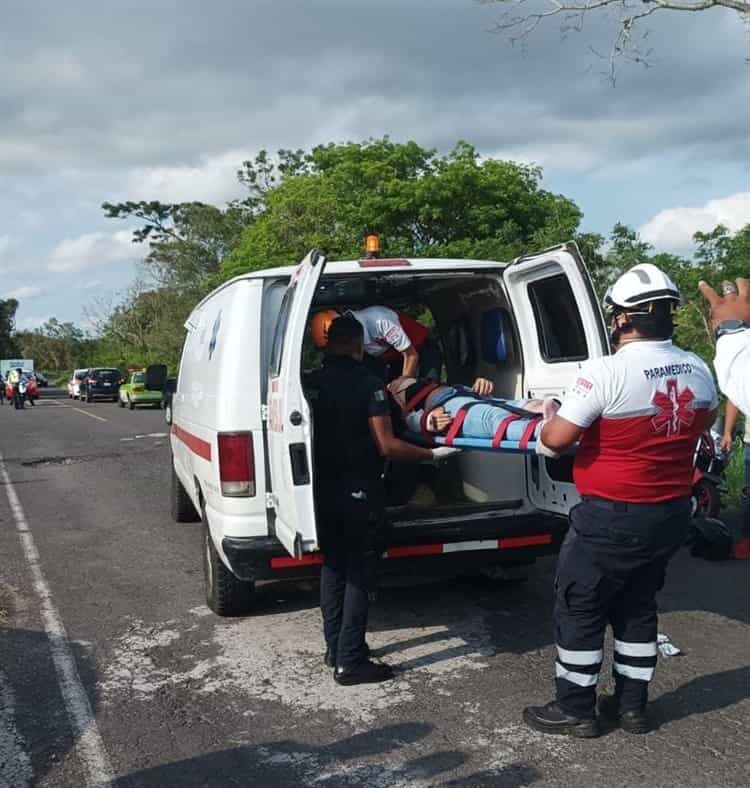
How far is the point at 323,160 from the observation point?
1324 inches

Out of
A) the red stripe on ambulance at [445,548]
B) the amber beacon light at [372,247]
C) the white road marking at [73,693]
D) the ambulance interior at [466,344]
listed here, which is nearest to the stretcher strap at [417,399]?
the ambulance interior at [466,344]

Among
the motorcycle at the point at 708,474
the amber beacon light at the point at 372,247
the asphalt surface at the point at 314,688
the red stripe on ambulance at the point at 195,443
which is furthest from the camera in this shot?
the motorcycle at the point at 708,474

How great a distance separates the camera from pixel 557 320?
555 centimetres

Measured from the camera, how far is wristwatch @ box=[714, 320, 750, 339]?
6.00 metres

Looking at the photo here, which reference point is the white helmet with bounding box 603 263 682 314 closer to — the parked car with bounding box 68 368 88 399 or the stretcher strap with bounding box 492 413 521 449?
the stretcher strap with bounding box 492 413 521 449

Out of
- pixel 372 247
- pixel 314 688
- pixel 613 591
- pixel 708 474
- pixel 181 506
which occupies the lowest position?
pixel 314 688

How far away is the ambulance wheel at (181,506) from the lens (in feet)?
28.9

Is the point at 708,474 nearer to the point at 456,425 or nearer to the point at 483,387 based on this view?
the point at 483,387

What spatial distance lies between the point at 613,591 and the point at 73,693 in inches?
103

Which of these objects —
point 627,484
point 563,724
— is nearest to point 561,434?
point 627,484

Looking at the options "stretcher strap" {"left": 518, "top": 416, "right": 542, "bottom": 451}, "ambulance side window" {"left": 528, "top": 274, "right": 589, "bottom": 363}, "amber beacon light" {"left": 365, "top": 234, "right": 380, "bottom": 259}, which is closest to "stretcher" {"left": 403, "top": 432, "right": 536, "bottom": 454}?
"stretcher strap" {"left": 518, "top": 416, "right": 542, "bottom": 451}

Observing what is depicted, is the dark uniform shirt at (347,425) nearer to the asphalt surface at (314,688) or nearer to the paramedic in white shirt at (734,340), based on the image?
the asphalt surface at (314,688)

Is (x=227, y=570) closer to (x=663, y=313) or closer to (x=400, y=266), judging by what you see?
(x=400, y=266)

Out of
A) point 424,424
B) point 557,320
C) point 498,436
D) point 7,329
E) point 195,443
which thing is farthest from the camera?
point 7,329
